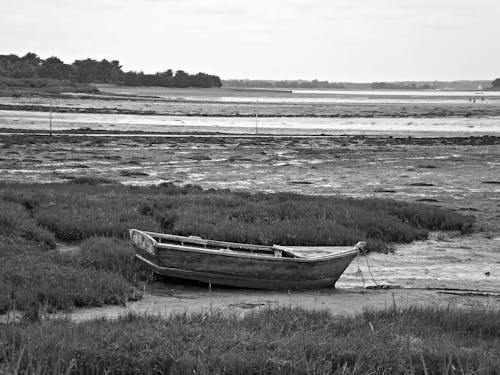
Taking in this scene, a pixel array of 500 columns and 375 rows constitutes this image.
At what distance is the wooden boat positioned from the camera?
1188cm

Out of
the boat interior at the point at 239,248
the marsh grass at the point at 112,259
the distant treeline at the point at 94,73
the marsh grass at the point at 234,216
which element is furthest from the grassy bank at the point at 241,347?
the distant treeline at the point at 94,73

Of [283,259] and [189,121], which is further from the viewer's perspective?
[189,121]

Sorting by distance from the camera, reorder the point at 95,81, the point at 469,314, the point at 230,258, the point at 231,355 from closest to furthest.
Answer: the point at 231,355
the point at 469,314
the point at 230,258
the point at 95,81

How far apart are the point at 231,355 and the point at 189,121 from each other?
45.5m

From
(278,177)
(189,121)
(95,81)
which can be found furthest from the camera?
(95,81)

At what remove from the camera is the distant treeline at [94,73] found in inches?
4970

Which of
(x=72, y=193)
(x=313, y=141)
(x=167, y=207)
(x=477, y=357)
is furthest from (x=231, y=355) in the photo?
(x=313, y=141)

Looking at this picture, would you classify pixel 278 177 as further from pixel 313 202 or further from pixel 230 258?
pixel 230 258

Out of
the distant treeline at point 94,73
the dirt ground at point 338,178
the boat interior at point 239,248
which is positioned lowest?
the dirt ground at point 338,178

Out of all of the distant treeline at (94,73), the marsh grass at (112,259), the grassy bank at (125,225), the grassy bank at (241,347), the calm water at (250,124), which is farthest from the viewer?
the distant treeline at (94,73)

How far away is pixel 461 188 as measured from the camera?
76.1ft

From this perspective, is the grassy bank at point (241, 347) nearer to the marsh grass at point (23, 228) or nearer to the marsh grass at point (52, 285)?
the marsh grass at point (52, 285)

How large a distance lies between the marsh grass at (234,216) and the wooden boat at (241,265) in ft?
8.47

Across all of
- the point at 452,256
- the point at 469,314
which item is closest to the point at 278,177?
the point at 452,256
